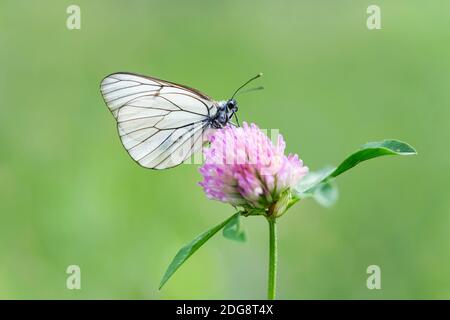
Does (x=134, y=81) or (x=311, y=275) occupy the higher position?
(x=134, y=81)

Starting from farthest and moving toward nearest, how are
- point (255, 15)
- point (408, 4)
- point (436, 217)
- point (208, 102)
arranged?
1. point (255, 15)
2. point (408, 4)
3. point (436, 217)
4. point (208, 102)

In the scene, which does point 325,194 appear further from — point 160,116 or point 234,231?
point 160,116

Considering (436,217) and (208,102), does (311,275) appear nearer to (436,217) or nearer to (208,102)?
(436,217)

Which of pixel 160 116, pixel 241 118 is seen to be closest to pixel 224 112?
pixel 160 116

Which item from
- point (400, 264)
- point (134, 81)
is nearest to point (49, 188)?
point (134, 81)

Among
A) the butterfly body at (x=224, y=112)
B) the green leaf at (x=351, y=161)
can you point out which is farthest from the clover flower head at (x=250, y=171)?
the butterfly body at (x=224, y=112)

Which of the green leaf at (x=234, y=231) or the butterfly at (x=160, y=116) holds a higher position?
the butterfly at (x=160, y=116)

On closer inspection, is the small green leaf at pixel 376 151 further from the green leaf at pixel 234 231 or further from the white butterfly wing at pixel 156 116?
the white butterfly wing at pixel 156 116
